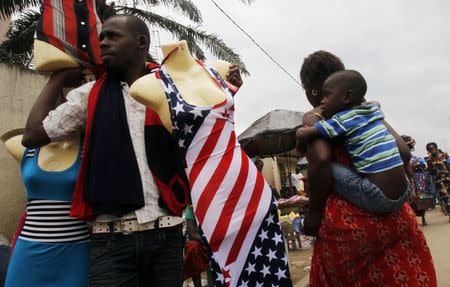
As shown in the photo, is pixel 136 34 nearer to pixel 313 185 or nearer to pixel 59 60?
pixel 59 60

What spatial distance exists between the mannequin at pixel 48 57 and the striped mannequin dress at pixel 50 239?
400 mm

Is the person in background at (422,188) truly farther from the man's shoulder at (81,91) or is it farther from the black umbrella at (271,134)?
the man's shoulder at (81,91)

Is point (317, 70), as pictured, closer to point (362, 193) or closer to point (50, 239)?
point (362, 193)

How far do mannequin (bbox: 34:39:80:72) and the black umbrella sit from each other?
223 inches

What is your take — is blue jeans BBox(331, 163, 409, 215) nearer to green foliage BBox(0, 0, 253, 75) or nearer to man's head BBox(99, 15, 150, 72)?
man's head BBox(99, 15, 150, 72)

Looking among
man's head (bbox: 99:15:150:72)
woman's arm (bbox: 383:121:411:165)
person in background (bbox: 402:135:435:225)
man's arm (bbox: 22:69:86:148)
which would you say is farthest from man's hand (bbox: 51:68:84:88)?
person in background (bbox: 402:135:435:225)

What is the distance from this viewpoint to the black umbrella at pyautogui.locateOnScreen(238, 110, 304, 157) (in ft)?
24.4

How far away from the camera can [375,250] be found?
5.89 feet

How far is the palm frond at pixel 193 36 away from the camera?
9.84 metres

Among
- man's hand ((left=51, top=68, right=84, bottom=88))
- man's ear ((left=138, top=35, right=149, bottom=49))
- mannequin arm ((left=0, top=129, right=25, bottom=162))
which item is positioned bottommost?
mannequin arm ((left=0, top=129, right=25, bottom=162))

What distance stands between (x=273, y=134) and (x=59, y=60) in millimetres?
5873

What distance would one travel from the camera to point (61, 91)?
6.19 feet

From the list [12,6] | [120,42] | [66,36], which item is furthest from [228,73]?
[12,6]

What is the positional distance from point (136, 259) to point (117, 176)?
0.32m
